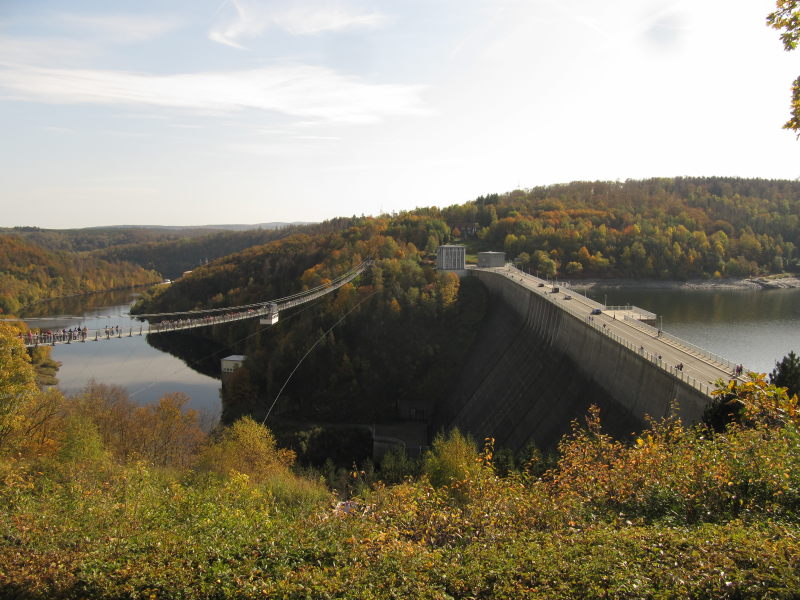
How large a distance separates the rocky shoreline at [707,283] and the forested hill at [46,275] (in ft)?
232

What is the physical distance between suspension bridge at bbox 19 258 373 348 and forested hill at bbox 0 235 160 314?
23.6 metres

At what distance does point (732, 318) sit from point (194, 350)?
51609 mm

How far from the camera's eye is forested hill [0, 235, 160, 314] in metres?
73.1

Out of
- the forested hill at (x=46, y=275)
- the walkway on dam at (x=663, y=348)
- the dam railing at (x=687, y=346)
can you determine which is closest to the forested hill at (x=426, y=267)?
the walkway on dam at (x=663, y=348)

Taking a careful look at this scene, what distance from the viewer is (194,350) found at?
56.3 m

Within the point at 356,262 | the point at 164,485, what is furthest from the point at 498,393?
the point at 356,262

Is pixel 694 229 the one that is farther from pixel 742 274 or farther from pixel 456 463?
pixel 456 463

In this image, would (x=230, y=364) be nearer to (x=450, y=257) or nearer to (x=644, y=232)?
(x=450, y=257)

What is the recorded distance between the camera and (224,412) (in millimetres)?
35625

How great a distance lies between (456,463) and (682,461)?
8.70 m

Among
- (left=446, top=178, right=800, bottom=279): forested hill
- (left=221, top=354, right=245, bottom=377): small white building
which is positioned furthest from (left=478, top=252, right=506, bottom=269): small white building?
(left=221, top=354, right=245, bottom=377): small white building

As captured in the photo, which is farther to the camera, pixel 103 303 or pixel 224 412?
pixel 103 303

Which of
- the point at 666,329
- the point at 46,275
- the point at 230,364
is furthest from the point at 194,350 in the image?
the point at 46,275

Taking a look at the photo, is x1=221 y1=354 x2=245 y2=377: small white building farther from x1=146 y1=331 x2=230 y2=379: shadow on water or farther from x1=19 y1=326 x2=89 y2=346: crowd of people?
x1=19 y1=326 x2=89 y2=346: crowd of people
